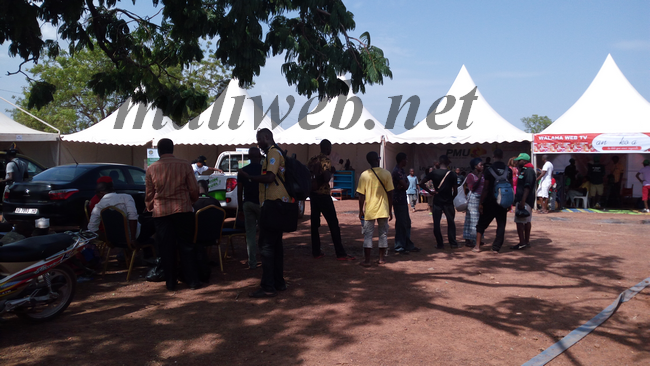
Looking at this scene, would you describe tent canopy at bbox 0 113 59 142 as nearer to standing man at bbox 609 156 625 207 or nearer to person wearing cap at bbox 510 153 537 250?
person wearing cap at bbox 510 153 537 250

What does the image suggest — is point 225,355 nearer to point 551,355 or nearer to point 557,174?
point 551,355

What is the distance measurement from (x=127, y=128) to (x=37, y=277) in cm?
1694

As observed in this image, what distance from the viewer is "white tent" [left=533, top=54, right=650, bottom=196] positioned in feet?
45.3

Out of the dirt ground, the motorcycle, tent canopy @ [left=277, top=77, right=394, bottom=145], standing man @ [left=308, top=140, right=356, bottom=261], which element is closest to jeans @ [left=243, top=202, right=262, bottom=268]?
the dirt ground

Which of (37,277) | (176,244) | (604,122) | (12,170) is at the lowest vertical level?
(37,277)

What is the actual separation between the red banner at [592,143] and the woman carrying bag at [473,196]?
768 centimetres

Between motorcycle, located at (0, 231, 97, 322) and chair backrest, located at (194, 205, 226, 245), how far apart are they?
1.39 meters

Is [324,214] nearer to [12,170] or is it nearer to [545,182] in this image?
[12,170]

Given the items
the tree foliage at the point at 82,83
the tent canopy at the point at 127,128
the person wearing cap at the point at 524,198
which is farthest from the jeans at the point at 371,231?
the tree foliage at the point at 82,83

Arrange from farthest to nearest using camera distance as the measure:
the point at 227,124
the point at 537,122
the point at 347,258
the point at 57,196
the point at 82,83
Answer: the point at 537,122, the point at 82,83, the point at 227,124, the point at 57,196, the point at 347,258

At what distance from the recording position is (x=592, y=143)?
14086 millimetres

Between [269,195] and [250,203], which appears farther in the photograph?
[250,203]

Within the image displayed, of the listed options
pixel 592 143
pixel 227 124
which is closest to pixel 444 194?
pixel 592 143

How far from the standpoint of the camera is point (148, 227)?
648 centimetres
